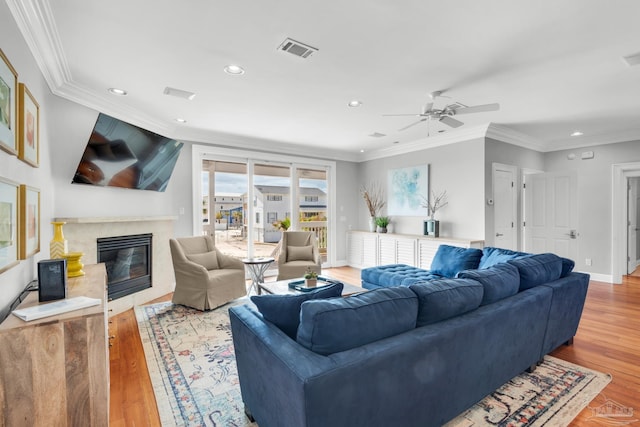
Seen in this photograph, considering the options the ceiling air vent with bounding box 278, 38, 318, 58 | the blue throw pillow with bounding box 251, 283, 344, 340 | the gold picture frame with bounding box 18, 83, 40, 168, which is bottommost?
the blue throw pillow with bounding box 251, 283, 344, 340

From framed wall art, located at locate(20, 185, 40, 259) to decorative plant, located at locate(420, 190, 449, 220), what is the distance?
205 inches

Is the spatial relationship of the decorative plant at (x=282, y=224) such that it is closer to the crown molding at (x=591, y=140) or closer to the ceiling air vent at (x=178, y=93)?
the ceiling air vent at (x=178, y=93)

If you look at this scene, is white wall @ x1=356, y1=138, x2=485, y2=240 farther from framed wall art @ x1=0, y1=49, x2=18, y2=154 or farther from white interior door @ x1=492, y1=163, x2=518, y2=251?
framed wall art @ x1=0, y1=49, x2=18, y2=154

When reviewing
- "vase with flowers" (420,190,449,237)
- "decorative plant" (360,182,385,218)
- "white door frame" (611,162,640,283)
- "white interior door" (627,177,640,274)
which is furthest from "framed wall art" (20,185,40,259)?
"white interior door" (627,177,640,274)

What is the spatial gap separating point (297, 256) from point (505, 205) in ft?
11.7

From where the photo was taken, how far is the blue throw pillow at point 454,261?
3.77m

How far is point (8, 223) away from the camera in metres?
1.79

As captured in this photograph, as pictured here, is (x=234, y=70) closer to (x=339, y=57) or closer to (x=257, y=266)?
(x=339, y=57)

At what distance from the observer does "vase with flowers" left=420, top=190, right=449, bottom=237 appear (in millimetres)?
5363

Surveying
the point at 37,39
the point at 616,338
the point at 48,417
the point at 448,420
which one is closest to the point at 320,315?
the point at 448,420

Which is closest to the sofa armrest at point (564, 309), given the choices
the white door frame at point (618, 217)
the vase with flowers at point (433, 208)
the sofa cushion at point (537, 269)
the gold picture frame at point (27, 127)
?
the sofa cushion at point (537, 269)

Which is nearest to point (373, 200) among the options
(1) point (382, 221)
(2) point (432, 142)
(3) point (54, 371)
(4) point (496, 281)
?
(1) point (382, 221)

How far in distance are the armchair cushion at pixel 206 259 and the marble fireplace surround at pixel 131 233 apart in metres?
0.60

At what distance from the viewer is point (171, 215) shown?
4895mm
